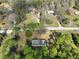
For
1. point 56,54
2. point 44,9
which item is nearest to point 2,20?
point 44,9


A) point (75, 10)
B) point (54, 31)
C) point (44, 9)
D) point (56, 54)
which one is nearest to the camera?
point (56, 54)

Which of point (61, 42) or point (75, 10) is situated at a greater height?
point (61, 42)

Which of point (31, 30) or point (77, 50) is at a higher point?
point (31, 30)

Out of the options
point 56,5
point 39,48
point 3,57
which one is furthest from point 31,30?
point 56,5

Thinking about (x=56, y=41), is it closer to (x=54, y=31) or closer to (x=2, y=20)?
(x=54, y=31)

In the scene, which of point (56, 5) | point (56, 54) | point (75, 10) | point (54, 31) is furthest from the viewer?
point (75, 10)

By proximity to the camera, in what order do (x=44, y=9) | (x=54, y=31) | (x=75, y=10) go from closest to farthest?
(x=54, y=31) → (x=44, y=9) → (x=75, y=10)

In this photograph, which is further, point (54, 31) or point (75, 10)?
point (75, 10)

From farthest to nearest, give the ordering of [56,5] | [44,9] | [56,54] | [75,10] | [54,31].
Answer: [75,10] → [56,5] → [44,9] → [54,31] → [56,54]

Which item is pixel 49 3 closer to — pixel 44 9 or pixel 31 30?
pixel 44 9

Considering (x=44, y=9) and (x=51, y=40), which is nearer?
(x=51, y=40)
